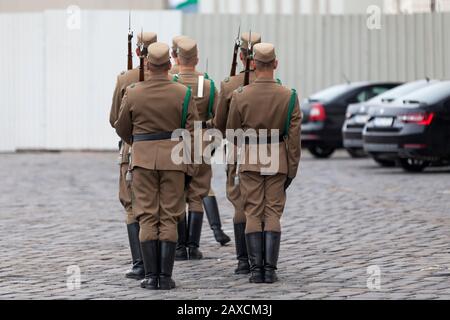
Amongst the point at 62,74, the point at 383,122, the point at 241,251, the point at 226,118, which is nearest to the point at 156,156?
the point at 226,118

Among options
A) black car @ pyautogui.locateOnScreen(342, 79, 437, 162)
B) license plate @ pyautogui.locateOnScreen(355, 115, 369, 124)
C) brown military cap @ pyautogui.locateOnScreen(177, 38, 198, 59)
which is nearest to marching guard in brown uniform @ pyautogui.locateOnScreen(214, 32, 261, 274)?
brown military cap @ pyautogui.locateOnScreen(177, 38, 198, 59)

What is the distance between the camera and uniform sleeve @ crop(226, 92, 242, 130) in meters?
11.1

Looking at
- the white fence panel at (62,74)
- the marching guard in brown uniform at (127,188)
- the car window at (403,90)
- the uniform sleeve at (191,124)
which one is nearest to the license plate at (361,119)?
the car window at (403,90)

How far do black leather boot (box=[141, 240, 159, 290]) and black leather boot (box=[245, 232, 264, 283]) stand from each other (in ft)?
2.57

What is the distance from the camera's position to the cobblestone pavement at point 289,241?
1034 centimetres

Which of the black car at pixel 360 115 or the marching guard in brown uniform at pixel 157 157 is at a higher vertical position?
the marching guard in brown uniform at pixel 157 157

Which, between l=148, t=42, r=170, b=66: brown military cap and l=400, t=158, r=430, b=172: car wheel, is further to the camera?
l=400, t=158, r=430, b=172: car wheel

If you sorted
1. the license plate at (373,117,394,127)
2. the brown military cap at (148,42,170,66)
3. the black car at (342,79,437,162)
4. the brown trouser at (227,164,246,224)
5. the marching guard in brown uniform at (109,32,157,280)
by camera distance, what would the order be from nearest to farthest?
1. the brown military cap at (148,42,170,66)
2. the marching guard in brown uniform at (109,32,157,280)
3. the brown trouser at (227,164,246,224)
4. the license plate at (373,117,394,127)
5. the black car at (342,79,437,162)

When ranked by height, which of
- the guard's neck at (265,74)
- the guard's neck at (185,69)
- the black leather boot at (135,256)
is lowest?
the black leather boot at (135,256)

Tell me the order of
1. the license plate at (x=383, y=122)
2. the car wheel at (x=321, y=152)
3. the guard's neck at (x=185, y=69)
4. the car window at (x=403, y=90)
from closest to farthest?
the guard's neck at (x=185, y=69) → the license plate at (x=383, y=122) → the car window at (x=403, y=90) → the car wheel at (x=321, y=152)

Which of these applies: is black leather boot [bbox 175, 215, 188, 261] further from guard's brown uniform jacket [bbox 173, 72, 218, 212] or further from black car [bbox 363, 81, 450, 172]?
black car [bbox 363, 81, 450, 172]

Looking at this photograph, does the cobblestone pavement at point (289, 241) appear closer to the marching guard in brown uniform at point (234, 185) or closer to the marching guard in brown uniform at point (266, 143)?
the marching guard in brown uniform at point (234, 185)

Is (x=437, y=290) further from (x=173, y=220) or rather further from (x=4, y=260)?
(x=4, y=260)

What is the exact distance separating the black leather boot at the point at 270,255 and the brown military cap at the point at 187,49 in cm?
200
